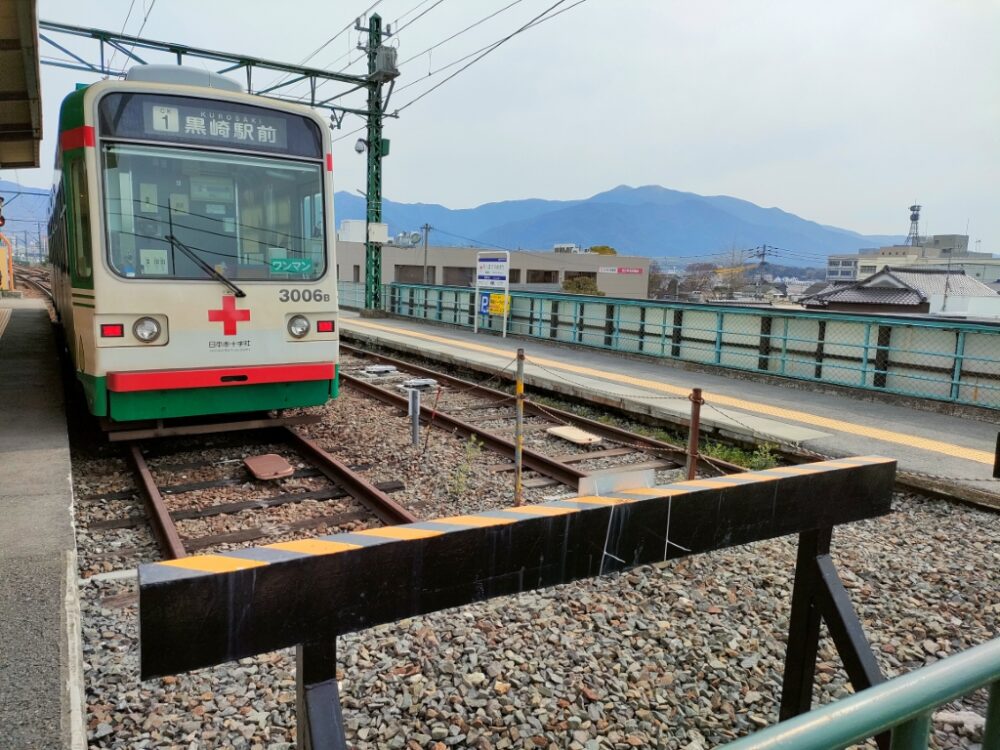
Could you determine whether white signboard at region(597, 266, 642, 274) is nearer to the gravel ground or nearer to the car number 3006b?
the car number 3006b

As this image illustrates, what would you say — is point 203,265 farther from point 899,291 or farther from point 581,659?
point 899,291

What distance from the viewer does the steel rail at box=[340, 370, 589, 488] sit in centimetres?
707

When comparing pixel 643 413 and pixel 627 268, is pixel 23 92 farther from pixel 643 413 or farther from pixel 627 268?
pixel 627 268

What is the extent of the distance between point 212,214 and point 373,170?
18.7 m

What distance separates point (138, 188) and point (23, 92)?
5248 millimetres

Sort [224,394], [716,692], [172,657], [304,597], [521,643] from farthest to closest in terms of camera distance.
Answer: [224,394], [521,643], [716,692], [304,597], [172,657]

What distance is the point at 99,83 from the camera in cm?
630

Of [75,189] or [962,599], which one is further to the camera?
[75,189]

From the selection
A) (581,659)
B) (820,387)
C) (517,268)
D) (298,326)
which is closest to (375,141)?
(820,387)

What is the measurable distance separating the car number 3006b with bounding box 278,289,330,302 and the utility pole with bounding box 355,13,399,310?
17.3 metres

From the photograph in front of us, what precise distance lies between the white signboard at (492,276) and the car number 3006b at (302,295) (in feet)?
37.3

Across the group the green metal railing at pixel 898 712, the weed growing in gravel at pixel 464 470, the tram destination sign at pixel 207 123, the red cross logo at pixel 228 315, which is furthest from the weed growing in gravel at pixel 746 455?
the green metal railing at pixel 898 712

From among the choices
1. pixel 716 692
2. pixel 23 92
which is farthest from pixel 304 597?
Result: pixel 23 92

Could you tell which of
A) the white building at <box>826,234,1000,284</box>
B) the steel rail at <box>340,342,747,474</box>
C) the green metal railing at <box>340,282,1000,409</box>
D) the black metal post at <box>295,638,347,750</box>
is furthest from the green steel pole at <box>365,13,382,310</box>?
the white building at <box>826,234,1000,284</box>
